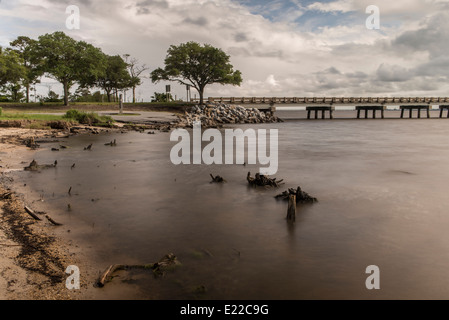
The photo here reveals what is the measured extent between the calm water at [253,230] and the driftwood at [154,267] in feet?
0.53

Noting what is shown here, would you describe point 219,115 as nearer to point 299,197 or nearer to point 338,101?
point 338,101

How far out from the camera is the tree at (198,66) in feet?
222

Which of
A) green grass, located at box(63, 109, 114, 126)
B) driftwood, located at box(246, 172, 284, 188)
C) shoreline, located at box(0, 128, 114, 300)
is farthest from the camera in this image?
green grass, located at box(63, 109, 114, 126)

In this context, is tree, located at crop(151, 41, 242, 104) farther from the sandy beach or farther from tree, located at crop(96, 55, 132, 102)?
the sandy beach

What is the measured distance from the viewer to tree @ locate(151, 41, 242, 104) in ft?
222

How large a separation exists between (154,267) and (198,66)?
66619 millimetres

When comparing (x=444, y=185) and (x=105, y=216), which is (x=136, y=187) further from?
(x=444, y=185)

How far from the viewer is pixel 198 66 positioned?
2707 inches

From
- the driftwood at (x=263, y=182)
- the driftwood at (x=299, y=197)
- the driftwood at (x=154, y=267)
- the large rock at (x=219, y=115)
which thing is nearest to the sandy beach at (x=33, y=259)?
the driftwood at (x=154, y=267)

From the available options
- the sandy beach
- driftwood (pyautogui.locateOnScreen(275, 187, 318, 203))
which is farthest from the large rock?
the sandy beach

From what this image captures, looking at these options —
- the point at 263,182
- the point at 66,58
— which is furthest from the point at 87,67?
the point at 263,182

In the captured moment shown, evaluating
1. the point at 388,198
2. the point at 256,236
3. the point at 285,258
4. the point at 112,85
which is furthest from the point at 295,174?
the point at 112,85

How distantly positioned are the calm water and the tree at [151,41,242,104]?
54991 mm

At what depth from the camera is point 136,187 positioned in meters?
12.2
